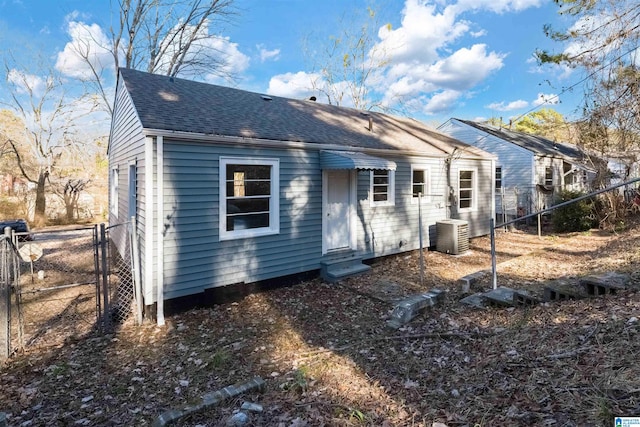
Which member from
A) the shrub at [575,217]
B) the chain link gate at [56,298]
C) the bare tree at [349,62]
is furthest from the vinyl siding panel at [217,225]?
the bare tree at [349,62]

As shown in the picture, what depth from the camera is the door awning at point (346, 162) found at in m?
7.16

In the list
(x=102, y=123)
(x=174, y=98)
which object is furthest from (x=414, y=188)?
(x=102, y=123)

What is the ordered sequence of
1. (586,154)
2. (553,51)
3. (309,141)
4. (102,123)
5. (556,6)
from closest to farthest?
(309,141), (556,6), (553,51), (586,154), (102,123)

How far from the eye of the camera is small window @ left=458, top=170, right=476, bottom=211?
11078 mm

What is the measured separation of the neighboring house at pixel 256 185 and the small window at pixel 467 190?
0.33 m

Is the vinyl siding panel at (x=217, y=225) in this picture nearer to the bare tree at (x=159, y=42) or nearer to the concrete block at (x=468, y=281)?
the concrete block at (x=468, y=281)

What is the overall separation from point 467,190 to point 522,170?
7.97 metres

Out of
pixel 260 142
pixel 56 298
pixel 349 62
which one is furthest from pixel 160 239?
pixel 349 62

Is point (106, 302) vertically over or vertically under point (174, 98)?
under

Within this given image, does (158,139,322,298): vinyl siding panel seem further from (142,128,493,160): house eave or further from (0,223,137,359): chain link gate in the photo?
(0,223,137,359): chain link gate

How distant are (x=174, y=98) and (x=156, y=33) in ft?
50.1

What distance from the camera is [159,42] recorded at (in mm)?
19625

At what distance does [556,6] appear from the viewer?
27.2ft

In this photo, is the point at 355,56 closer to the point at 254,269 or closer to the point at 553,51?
the point at 553,51
